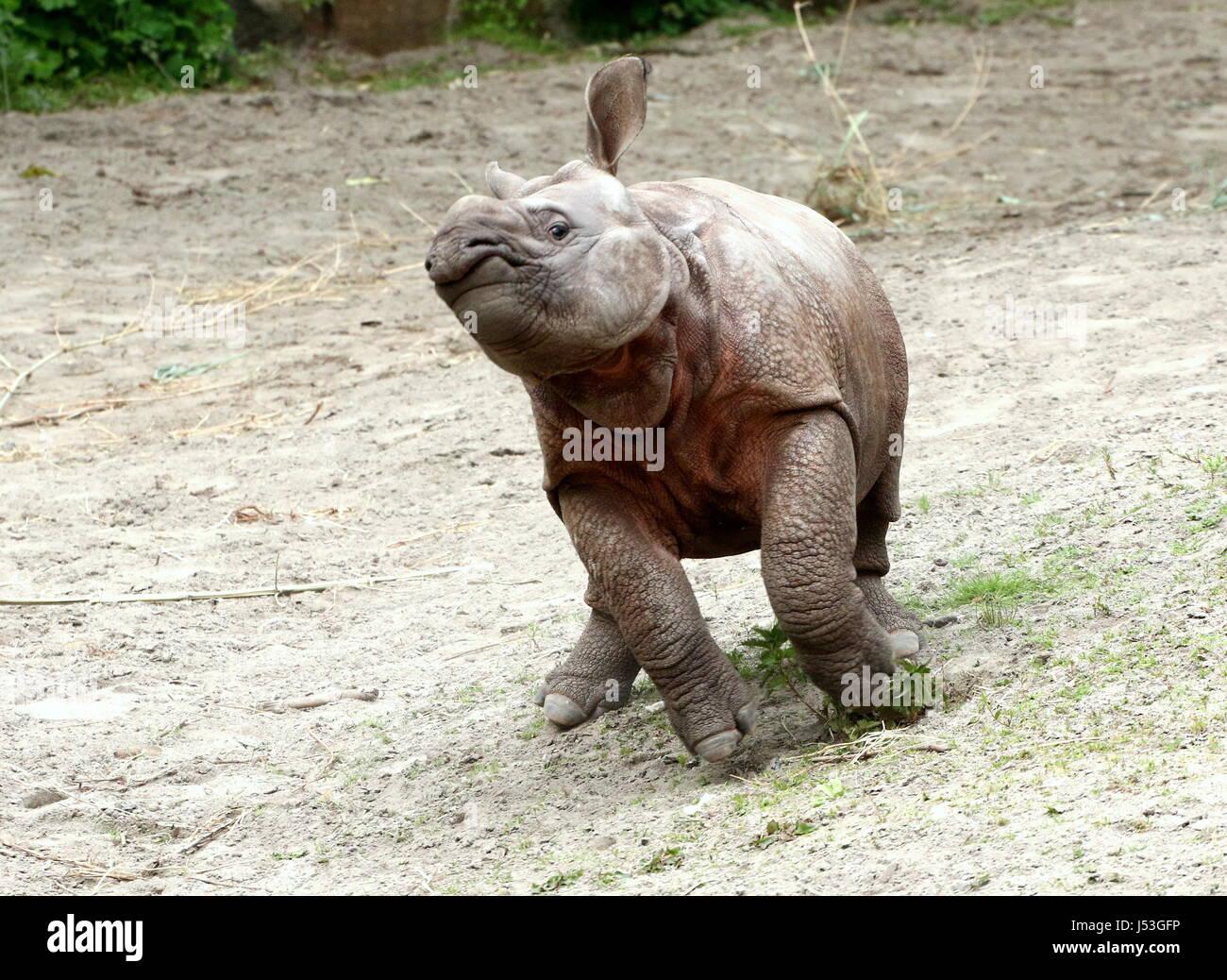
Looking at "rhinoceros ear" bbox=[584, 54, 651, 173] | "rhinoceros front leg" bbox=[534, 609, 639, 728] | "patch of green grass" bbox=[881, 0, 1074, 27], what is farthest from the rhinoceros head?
"patch of green grass" bbox=[881, 0, 1074, 27]

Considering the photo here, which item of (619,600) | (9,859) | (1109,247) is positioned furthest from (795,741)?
(1109,247)

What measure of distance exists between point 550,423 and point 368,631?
211 centimetres

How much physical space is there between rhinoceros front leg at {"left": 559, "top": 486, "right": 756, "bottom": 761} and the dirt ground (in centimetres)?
15

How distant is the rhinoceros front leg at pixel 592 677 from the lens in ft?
16.1

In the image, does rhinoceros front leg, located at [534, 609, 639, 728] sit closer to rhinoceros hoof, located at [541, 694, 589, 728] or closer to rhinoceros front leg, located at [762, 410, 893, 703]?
rhinoceros hoof, located at [541, 694, 589, 728]

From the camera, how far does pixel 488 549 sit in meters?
6.62

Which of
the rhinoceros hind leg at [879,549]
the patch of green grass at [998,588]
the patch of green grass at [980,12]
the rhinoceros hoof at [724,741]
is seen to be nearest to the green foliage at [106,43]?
the patch of green grass at [980,12]

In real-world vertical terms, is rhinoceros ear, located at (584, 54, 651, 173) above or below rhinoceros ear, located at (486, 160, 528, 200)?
above

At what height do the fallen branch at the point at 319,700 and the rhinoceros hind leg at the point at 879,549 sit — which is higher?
the rhinoceros hind leg at the point at 879,549

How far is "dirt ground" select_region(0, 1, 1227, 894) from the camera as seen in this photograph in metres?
3.77

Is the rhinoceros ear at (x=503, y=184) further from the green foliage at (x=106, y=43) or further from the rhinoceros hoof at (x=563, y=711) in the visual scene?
the green foliage at (x=106, y=43)

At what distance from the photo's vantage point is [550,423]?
4.10m

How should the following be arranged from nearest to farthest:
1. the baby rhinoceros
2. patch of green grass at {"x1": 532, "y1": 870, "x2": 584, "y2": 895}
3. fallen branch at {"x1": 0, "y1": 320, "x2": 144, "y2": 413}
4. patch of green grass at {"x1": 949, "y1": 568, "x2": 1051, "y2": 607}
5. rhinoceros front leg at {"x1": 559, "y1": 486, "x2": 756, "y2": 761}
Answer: the baby rhinoceros → patch of green grass at {"x1": 532, "y1": 870, "x2": 584, "y2": 895} → rhinoceros front leg at {"x1": 559, "y1": 486, "x2": 756, "y2": 761} → patch of green grass at {"x1": 949, "y1": 568, "x2": 1051, "y2": 607} → fallen branch at {"x1": 0, "y1": 320, "x2": 144, "y2": 413}
